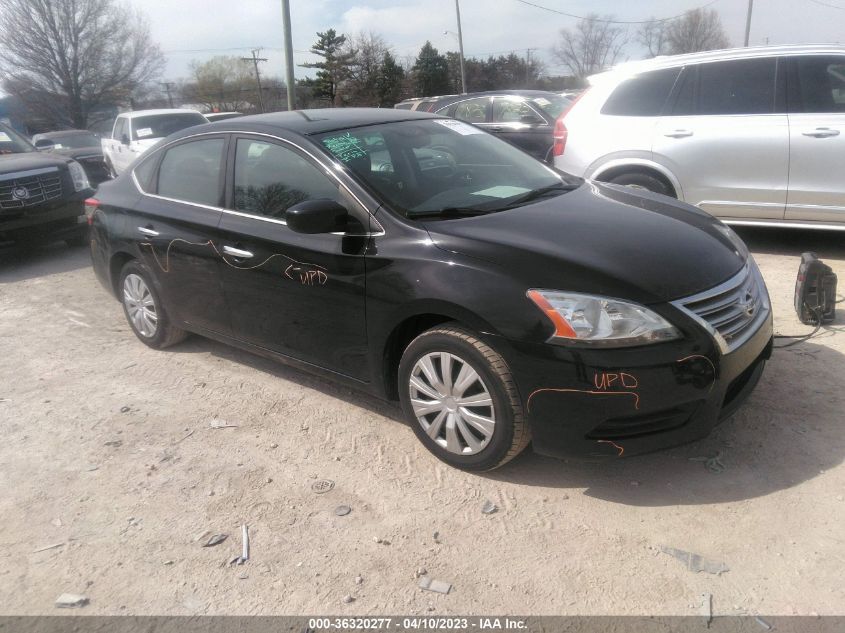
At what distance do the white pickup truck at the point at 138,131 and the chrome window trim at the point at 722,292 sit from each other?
1207 cm

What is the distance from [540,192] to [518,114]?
652 cm

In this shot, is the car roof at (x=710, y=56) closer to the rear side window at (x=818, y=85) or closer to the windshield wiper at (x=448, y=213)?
the rear side window at (x=818, y=85)

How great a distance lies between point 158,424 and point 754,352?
125 inches

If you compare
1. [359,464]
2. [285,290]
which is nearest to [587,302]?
[359,464]

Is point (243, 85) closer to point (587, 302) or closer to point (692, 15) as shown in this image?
point (692, 15)

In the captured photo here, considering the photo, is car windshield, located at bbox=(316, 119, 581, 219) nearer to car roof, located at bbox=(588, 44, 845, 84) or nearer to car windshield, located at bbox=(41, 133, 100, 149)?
car roof, located at bbox=(588, 44, 845, 84)

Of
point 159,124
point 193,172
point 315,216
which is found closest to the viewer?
point 315,216

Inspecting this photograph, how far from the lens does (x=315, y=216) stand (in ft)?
10.6

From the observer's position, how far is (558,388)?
2756 mm

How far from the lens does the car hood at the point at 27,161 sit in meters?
7.88

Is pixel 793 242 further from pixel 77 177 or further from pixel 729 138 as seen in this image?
pixel 77 177

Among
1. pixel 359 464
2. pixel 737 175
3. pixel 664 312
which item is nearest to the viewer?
pixel 664 312

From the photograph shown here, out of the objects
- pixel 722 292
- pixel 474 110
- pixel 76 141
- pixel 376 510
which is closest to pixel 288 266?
pixel 376 510

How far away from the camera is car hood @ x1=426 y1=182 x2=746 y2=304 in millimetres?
2801
